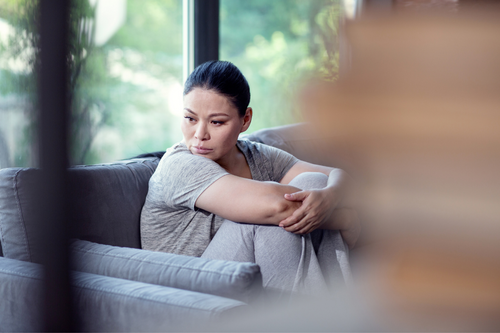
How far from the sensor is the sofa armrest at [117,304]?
814mm

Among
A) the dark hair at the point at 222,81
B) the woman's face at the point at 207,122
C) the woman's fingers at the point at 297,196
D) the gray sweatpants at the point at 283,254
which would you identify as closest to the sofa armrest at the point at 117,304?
the gray sweatpants at the point at 283,254

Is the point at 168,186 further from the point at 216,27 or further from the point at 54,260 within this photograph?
the point at 216,27

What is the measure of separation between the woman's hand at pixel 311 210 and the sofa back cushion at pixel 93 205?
0.54 metres

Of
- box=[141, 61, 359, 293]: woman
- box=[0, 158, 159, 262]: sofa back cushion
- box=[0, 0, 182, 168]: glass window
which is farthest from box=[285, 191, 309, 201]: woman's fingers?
box=[0, 0, 182, 168]: glass window

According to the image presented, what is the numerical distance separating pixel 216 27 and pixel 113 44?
0.79 m

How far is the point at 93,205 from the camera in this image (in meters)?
1.34

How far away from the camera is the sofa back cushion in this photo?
3.85 ft

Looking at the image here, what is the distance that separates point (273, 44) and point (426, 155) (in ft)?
7.95

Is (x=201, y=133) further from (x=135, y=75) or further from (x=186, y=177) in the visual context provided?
(x=135, y=75)

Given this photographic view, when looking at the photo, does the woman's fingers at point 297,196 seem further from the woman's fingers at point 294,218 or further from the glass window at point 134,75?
the glass window at point 134,75

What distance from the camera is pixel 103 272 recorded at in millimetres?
1077

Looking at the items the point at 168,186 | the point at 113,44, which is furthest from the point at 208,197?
the point at 113,44

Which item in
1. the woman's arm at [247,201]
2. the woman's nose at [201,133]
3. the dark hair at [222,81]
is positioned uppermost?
the dark hair at [222,81]

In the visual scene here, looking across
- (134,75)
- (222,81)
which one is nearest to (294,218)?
(222,81)
